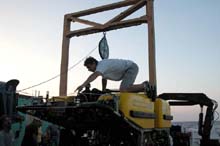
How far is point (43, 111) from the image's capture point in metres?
5.43

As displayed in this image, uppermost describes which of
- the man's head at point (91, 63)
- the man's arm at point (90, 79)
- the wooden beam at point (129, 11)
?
the wooden beam at point (129, 11)

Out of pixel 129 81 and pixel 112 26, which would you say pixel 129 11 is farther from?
pixel 129 81

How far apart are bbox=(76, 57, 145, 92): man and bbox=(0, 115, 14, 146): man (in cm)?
153

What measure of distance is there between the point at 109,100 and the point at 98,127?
34.6 inches

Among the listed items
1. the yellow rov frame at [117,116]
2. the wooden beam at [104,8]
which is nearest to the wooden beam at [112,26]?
the wooden beam at [104,8]

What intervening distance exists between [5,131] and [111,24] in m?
4.03

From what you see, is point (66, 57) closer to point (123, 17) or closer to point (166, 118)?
point (123, 17)

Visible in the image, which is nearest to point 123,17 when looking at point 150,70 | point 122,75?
point 150,70

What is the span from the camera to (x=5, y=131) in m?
6.60

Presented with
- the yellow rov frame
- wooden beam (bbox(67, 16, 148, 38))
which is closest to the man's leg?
the yellow rov frame

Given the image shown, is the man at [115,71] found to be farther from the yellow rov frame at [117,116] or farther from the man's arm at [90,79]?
the yellow rov frame at [117,116]

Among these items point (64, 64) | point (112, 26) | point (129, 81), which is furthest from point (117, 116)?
point (64, 64)

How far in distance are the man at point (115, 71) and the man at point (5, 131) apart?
153 centimetres

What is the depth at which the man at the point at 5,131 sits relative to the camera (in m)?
6.34
